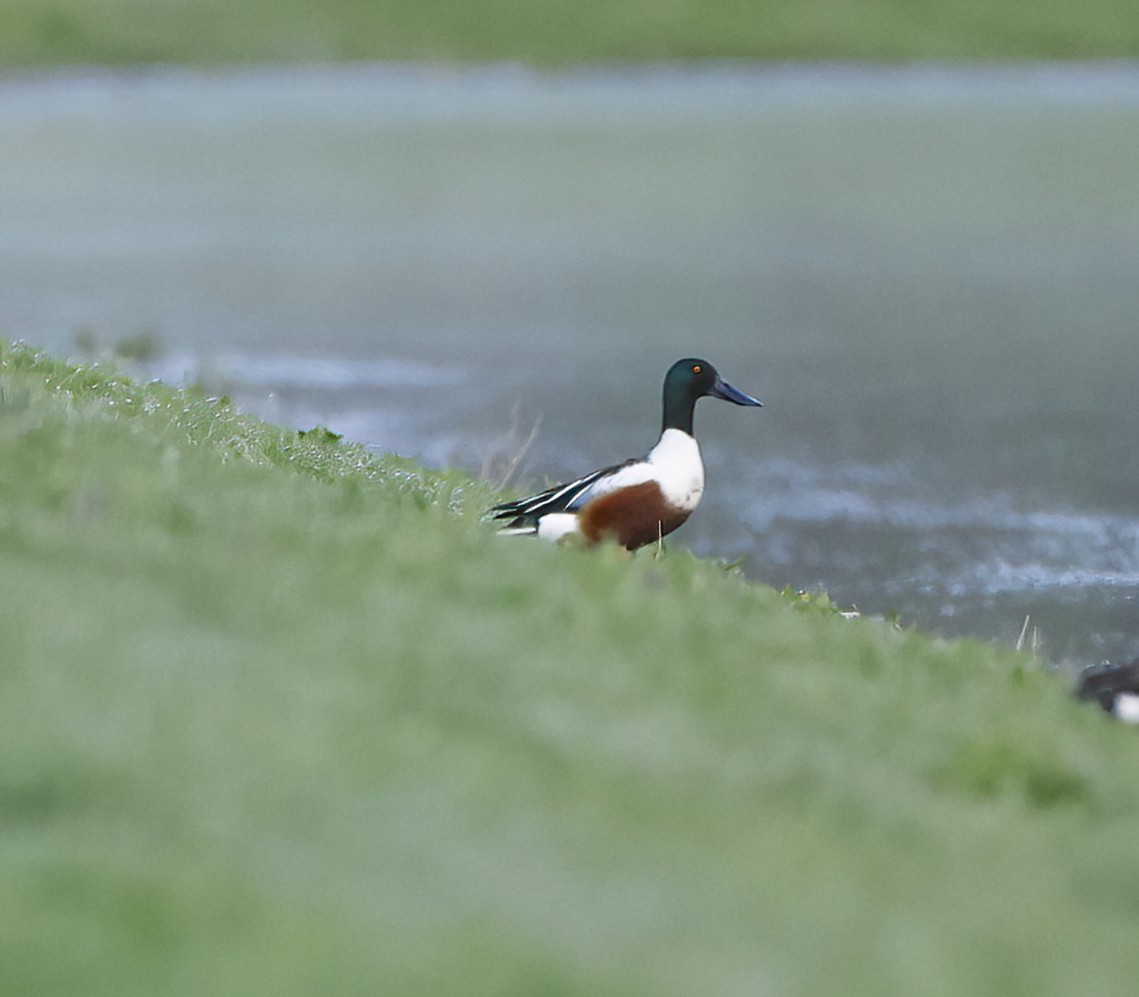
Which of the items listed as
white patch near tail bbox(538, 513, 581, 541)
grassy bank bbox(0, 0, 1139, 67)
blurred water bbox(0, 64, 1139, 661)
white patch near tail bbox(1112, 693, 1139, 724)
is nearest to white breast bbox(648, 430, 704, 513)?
white patch near tail bbox(538, 513, 581, 541)

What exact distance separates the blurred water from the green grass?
8031 mm

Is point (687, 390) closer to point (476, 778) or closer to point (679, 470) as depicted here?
point (679, 470)

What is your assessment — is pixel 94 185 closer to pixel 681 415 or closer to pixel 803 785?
pixel 681 415

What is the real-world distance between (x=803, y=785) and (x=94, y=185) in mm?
62503

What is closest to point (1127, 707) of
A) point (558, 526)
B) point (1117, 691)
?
point (1117, 691)

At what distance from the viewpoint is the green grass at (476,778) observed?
4953mm

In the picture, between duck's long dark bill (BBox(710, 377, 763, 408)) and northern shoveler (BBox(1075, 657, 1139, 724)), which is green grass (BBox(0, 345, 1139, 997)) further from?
duck's long dark bill (BBox(710, 377, 763, 408))

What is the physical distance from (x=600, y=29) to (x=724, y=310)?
113m

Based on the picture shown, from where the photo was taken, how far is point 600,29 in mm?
144125

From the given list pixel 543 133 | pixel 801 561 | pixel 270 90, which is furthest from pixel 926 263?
pixel 270 90

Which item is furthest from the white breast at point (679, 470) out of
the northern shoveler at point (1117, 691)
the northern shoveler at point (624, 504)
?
the northern shoveler at point (1117, 691)

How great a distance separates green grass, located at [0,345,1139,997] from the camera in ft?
16.3

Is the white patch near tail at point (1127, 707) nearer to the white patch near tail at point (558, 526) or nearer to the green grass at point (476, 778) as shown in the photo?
the green grass at point (476, 778)

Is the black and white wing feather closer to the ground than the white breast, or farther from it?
closer to the ground
